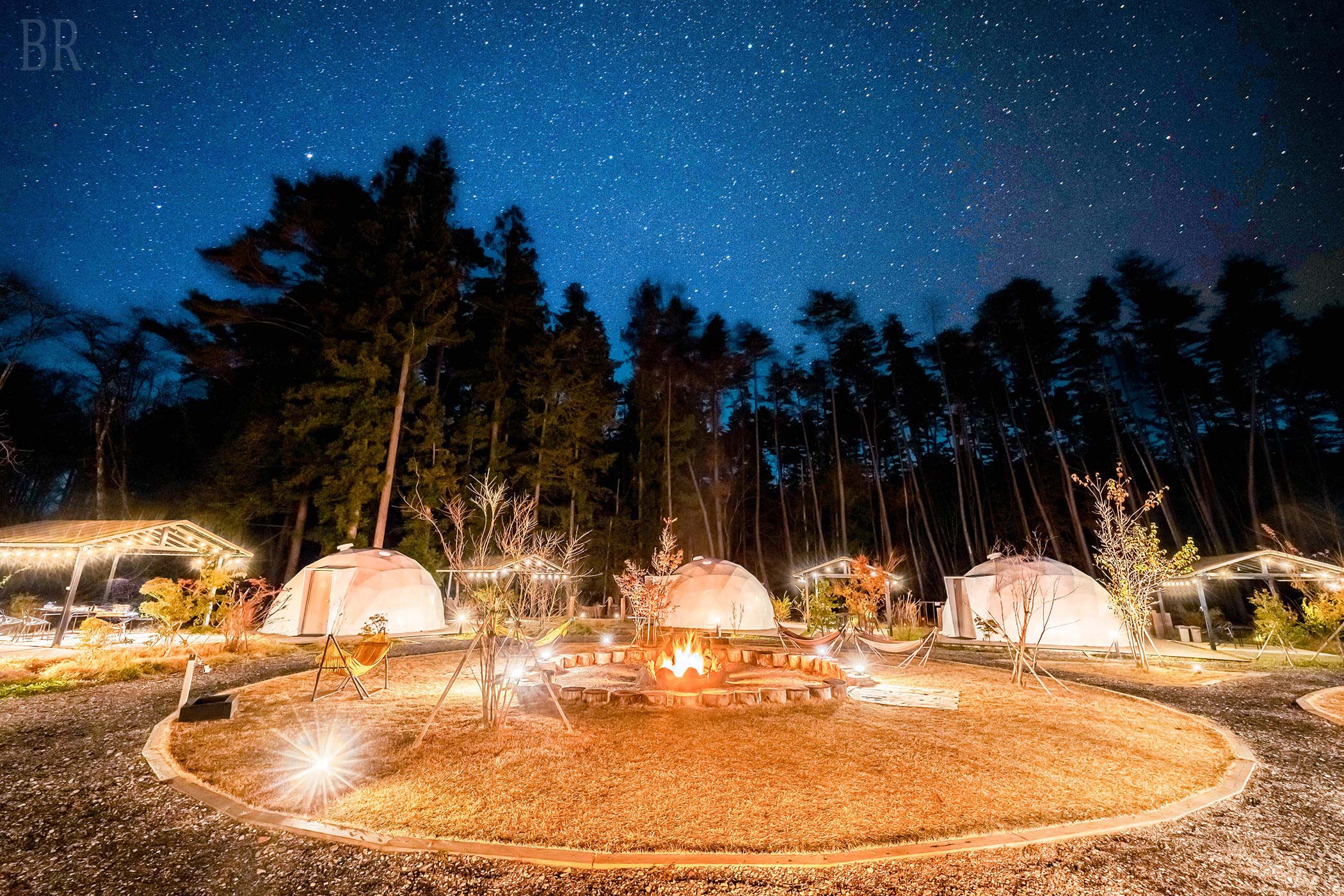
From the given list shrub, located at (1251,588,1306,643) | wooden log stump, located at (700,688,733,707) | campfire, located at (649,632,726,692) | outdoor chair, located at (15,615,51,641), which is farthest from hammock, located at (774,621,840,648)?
outdoor chair, located at (15,615,51,641)

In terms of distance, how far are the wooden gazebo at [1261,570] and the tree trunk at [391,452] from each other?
20893 millimetres

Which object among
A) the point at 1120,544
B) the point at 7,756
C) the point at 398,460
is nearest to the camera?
the point at 7,756

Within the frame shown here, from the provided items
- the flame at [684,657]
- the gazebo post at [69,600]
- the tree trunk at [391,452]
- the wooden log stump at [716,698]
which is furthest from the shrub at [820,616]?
the gazebo post at [69,600]

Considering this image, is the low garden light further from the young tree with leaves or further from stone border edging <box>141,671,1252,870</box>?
the young tree with leaves

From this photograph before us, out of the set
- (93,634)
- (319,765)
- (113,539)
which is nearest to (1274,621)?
(319,765)

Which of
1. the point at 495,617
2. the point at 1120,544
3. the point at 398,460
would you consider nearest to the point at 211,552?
the point at 398,460

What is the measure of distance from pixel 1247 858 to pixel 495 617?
5226mm

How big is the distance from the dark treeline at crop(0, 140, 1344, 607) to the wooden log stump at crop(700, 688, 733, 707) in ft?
46.5

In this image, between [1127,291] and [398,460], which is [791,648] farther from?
[1127,291]

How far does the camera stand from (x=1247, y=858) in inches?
113

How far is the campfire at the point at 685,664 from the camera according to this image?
7.09 metres

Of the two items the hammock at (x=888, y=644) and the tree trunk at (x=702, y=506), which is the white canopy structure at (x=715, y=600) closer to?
the hammock at (x=888, y=644)

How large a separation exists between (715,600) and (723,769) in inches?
546

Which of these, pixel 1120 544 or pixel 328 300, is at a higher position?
pixel 328 300
